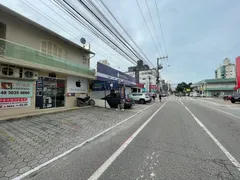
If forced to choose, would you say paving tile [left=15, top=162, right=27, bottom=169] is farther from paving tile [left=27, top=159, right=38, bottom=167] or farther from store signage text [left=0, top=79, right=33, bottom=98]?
store signage text [left=0, top=79, right=33, bottom=98]

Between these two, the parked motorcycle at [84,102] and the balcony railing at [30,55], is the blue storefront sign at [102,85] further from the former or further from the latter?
the balcony railing at [30,55]

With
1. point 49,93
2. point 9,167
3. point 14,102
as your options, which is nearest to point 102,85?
point 49,93

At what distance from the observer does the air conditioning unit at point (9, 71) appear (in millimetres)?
8269

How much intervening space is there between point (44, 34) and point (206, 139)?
13.5 metres

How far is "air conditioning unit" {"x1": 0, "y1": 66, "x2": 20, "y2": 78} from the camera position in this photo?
827 cm

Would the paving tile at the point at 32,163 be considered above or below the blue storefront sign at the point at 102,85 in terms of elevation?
below

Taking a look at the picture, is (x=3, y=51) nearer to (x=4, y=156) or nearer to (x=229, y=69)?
(x=4, y=156)

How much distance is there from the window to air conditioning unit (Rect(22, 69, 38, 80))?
2504 millimetres

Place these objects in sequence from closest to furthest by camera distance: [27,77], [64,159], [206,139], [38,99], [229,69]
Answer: [64,159]
[206,139]
[27,77]
[38,99]
[229,69]

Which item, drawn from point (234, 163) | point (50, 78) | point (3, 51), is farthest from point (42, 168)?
point (50, 78)

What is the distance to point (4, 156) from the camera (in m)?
3.69

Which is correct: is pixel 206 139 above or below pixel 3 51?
below

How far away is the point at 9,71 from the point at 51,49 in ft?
15.4

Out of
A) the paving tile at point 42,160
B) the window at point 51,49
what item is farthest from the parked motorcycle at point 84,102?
the paving tile at point 42,160
